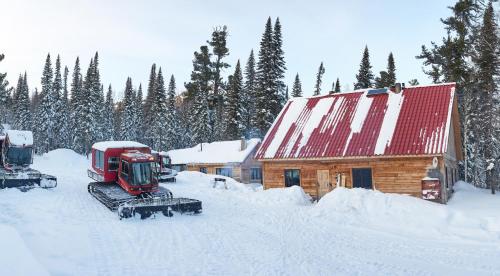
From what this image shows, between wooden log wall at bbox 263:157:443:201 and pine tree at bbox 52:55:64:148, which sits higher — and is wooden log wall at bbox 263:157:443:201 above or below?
below

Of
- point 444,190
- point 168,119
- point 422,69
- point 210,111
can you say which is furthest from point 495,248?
point 168,119

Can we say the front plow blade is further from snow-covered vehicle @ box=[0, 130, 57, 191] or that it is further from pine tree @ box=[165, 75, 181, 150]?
pine tree @ box=[165, 75, 181, 150]

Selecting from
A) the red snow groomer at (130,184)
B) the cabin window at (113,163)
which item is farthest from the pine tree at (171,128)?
the cabin window at (113,163)

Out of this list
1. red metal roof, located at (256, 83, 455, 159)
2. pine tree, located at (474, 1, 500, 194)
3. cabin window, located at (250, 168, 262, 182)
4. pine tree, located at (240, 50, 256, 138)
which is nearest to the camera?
red metal roof, located at (256, 83, 455, 159)

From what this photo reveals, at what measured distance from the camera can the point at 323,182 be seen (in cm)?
2345

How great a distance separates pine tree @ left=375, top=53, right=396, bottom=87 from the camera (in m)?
47.8

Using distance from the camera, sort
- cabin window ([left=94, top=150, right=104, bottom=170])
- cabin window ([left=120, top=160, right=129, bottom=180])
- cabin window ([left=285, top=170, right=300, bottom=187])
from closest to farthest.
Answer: cabin window ([left=120, top=160, right=129, bottom=180]) → cabin window ([left=94, top=150, right=104, bottom=170]) → cabin window ([left=285, top=170, right=300, bottom=187])

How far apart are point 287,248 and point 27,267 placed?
6794mm

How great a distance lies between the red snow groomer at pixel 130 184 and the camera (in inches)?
640

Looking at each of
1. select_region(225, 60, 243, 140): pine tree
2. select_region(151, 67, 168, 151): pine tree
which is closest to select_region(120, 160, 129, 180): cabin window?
select_region(225, 60, 243, 140): pine tree

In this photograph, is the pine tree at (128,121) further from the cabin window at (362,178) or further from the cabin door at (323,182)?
the cabin window at (362,178)

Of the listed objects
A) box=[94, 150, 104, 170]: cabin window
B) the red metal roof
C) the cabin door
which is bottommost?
the cabin door

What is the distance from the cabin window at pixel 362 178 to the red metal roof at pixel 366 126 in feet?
3.83

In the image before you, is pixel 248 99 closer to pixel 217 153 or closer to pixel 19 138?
pixel 217 153
